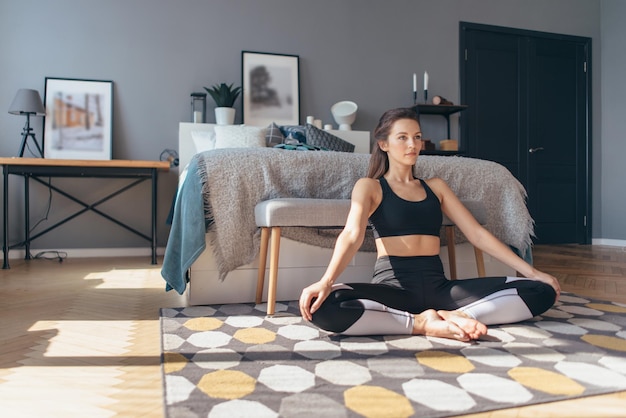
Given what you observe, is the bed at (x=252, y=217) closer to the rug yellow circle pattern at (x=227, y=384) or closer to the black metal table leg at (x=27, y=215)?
the rug yellow circle pattern at (x=227, y=384)

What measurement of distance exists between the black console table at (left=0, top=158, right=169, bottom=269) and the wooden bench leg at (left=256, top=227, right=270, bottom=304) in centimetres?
178

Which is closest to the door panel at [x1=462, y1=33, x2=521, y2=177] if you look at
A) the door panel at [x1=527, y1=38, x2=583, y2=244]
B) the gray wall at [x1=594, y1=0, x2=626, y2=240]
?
the door panel at [x1=527, y1=38, x2=583, y2=244]

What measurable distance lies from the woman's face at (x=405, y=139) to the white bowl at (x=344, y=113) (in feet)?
9.23

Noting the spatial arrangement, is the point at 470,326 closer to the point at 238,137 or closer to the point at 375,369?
the point at 375,369

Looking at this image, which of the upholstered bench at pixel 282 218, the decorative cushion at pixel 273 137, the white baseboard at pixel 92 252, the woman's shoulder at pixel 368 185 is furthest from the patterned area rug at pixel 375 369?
the white baseboard at pixel 92 252

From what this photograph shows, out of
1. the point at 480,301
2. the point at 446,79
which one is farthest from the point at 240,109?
the point at 480,301

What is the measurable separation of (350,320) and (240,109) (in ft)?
10.9

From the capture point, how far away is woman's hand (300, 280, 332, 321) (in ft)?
4.73

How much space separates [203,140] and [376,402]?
333cm

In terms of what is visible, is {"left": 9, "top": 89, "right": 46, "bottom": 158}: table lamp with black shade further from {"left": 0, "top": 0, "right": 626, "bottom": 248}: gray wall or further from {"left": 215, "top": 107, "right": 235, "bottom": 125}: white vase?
{"left": 215, "top": 107, "right": 235, "bottom": 125}: white vase

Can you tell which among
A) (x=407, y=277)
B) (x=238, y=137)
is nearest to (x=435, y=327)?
(x=407, y=277)

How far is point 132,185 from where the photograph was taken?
4113 millimetres

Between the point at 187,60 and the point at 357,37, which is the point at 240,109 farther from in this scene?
the point at 357,37

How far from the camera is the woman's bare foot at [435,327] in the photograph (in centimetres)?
151
